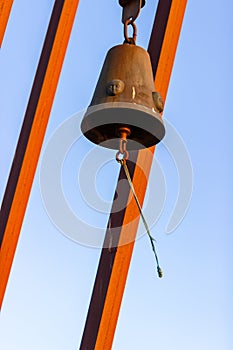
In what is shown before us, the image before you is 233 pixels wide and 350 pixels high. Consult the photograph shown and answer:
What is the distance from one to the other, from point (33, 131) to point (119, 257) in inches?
24.5

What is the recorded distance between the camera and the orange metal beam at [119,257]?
2689 mm

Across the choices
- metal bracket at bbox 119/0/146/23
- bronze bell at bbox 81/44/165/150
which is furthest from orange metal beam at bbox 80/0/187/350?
metal bracket at bbox 119/0/146/23

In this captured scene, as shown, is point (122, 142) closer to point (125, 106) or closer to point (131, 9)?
point (125, 106)

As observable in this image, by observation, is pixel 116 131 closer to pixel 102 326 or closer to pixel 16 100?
pixel 102 326

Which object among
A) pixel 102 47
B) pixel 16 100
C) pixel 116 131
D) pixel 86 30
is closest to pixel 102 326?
pixel 116 131

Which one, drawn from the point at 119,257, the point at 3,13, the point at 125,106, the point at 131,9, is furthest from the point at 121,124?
the point at 3,13

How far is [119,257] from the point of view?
276 centimetres

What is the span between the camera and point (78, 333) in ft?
11.5

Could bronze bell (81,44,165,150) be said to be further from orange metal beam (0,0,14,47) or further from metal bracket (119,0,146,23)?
orange metal beam (0,0,14,47)

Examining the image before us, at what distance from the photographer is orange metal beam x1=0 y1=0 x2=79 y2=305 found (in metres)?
2.81

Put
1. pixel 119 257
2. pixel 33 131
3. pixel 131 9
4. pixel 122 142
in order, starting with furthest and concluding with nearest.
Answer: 1. pixel 33 131
2. pixel 119 257
3. pixel 131 9
4. pixel 122 142

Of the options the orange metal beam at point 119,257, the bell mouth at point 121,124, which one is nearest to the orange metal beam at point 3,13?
the orange metal beam at point 119,257

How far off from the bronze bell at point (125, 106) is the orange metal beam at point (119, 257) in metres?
0.48

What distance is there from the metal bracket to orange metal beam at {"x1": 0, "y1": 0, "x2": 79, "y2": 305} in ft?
2.44
